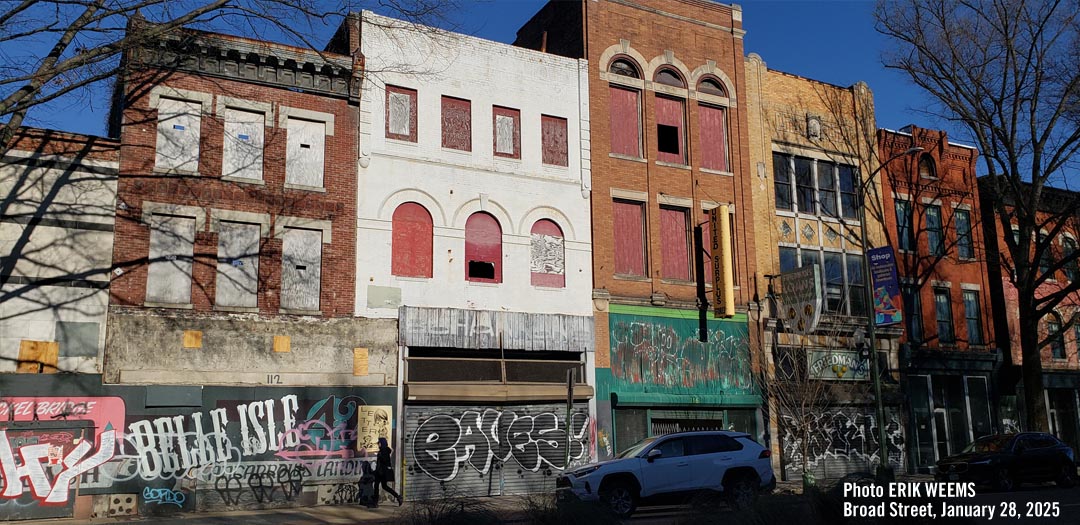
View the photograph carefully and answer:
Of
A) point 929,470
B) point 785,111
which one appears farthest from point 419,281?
point 929,470

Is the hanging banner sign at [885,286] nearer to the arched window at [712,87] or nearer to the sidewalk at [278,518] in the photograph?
the arched window at [712,87]

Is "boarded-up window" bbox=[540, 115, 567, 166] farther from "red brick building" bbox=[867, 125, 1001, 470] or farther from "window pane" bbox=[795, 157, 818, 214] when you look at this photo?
"red brick building" bbox=[867, 125, 1001, 470]

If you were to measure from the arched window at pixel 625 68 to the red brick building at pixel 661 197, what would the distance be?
0.12ft

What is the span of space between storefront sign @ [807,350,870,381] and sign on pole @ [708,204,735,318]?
3530mm

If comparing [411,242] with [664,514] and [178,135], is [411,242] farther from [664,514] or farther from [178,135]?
[664,514]

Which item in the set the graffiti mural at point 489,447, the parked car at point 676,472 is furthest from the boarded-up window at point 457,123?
the parked car at point 676,472

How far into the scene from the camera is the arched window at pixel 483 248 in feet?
81.9

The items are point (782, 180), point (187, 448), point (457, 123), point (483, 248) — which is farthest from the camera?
point (782, 180)

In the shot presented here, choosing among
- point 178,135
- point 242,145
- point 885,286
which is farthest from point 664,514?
point 178,135

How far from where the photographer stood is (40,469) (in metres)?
19.0

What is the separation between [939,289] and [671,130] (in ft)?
40.9

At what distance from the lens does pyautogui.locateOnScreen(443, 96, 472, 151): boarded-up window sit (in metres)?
25.4

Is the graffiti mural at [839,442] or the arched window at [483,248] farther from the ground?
the arched window at [483,248]

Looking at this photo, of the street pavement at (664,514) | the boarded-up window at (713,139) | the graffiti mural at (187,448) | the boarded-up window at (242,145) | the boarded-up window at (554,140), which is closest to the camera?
the street pavement at (664,514)
